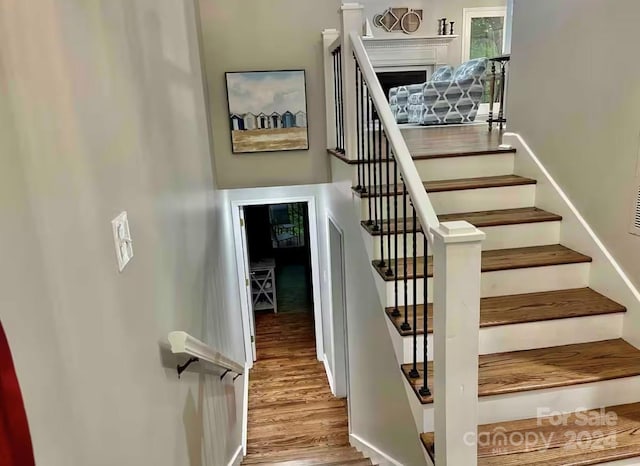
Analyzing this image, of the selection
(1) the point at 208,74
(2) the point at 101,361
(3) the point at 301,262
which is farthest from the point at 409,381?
(3) the point at 301,262

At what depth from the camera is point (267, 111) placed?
141 inches

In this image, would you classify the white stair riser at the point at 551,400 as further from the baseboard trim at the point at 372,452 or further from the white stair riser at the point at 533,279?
the baseboard trim at the point at 372,452

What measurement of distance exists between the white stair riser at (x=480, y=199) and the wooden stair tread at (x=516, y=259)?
1.11ft

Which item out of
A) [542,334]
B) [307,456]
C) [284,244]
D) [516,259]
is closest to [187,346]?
[542,334]

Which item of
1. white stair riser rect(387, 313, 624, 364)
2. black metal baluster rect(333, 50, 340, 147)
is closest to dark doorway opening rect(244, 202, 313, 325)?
black metal baluster rect(333, 50, 340, 147)

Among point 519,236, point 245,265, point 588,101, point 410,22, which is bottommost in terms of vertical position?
point 245,265

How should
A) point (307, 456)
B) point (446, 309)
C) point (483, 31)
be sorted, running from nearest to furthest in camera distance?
point (446, 309)
point (307, 456)
point (483, 31)

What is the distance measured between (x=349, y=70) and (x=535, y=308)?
164cm

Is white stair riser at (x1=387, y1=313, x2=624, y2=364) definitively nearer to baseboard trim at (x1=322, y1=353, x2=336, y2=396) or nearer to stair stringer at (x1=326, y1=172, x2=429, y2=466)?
stair stringer at (x1=326, y1=172, x2=429, y2=466)

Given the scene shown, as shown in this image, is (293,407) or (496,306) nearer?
(496,306)

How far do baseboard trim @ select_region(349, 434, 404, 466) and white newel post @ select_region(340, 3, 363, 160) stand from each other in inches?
73.4

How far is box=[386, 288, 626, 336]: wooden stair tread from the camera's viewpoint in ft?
6.74

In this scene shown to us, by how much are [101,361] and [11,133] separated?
20.2 inches

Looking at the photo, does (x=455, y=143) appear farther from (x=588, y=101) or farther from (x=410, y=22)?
(x=410, y=22)
